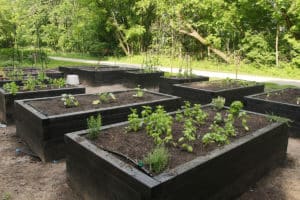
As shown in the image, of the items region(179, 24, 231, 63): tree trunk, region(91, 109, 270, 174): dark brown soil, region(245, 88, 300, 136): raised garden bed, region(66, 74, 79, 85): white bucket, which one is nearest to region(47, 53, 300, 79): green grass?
region(179, 24, 231, 63): tree trunk

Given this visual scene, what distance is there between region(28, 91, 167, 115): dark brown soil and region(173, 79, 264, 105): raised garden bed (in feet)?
3.82

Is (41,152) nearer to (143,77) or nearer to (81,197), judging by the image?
(81,197)

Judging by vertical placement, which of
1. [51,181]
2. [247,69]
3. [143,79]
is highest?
[247,69]

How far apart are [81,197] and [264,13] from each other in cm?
1318

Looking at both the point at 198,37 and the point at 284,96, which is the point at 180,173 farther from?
the point at 198,37

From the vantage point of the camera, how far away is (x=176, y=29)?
1440cm

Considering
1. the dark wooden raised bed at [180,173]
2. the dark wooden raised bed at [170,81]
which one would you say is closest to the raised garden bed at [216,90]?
the dark wooden raised bed at [170,81]

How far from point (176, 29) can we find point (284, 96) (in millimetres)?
9657

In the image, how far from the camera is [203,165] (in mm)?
2303

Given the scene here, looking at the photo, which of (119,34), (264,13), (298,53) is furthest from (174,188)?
(119,34)

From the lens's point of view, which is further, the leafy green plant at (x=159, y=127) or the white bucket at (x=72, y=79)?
the white bucket at (x=72, y=79)

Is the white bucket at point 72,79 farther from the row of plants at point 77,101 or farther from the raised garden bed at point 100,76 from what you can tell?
the row of plants at point 77,101

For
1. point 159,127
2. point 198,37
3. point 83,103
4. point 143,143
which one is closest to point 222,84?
point 83,103

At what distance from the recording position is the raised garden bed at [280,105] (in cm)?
458
